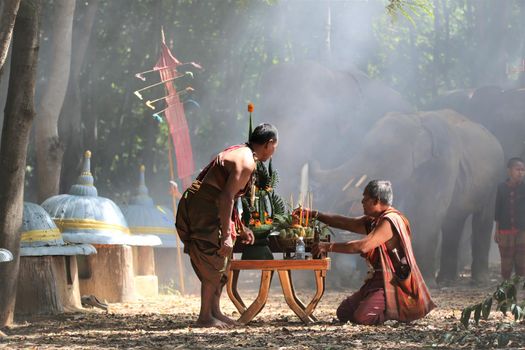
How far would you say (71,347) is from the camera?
8.80m

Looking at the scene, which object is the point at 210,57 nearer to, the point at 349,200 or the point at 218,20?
the point at 218,20

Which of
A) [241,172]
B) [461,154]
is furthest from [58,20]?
[461,154]

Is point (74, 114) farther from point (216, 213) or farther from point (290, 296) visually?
point (216, 213)

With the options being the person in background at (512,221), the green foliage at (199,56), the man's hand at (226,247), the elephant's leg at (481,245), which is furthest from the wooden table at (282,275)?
the green foliage at (199,56)

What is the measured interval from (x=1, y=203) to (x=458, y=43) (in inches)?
849

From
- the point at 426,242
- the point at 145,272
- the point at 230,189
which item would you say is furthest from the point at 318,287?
the point at 426,242

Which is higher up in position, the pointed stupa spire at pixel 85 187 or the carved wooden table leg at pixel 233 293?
the pointed stupa spire at pixel 85 187

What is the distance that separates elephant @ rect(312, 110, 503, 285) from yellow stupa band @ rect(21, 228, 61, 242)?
22.7ft

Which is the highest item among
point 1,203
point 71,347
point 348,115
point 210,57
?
point 210,57

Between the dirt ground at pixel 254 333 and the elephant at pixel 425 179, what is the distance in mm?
6258

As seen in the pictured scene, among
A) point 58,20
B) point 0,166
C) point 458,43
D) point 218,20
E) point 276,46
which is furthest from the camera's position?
point 458,43

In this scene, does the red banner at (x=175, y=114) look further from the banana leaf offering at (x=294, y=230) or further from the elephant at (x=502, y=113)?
the elephant at (x=502, y=113)

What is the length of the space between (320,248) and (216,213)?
1028mm

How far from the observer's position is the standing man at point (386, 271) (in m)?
10.3
